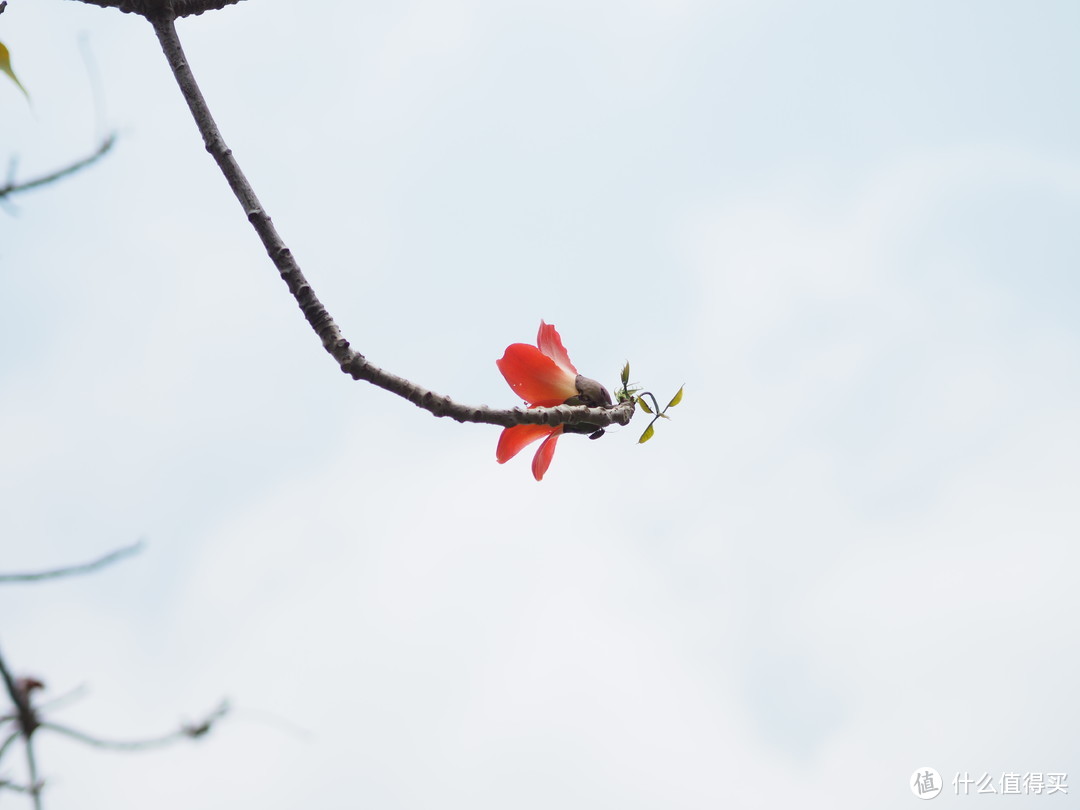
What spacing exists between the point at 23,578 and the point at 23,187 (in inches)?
25.1

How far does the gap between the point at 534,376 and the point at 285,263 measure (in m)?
0.78

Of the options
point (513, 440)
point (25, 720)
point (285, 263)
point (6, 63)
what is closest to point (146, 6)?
point (6, 63)

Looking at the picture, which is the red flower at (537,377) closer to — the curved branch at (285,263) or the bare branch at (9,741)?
the curved branch at (285,263)

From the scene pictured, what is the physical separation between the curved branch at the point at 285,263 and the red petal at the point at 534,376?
591 millimetres

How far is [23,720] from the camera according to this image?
0.60 m

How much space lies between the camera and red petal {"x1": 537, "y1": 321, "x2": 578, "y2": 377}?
6.69ft

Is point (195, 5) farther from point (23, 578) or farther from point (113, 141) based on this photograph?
point (23, 578)

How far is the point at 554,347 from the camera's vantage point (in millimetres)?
2068

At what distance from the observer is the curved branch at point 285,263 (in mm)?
1247

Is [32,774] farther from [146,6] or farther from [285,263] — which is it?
[146,6]

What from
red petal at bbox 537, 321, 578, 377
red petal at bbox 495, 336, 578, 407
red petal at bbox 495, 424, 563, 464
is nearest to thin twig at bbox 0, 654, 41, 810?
red petal at bbox 495, 424, 563, 464

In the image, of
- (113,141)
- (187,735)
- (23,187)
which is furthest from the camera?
(113,141)

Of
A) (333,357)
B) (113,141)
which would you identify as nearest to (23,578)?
(333,357)

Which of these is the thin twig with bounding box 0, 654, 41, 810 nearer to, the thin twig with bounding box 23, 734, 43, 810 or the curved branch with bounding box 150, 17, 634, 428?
the thin twig with bounding box 23, 734, 43, 810
